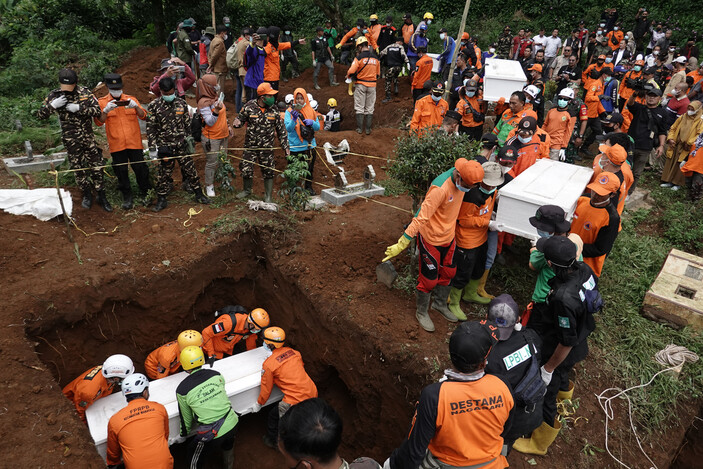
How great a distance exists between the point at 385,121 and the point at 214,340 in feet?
27.3

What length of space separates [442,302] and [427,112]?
4.05 metres

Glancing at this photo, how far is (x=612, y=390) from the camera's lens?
4762mm

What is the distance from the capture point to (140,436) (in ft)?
13.6

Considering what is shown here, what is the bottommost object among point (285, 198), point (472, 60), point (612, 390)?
point (612, 390)

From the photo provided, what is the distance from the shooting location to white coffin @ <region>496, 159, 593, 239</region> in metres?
4.71

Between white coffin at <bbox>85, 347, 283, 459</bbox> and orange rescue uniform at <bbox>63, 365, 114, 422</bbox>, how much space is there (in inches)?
4.6

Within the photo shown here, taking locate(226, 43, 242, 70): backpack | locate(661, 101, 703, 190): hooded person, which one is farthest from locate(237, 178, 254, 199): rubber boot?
locate(661, 101, 703, 190): hooded person

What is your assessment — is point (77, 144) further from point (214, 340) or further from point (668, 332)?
point (668, 332)

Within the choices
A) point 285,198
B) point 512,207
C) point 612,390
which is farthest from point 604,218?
point 285,198

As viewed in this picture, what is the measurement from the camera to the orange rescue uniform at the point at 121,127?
6250 millimetres

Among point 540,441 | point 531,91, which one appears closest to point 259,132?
point 531,91

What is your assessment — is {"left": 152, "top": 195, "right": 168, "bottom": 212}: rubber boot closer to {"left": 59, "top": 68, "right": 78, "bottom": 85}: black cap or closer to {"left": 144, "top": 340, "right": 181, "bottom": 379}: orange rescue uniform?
{"left": 59, "top": 68, "right": 78, "bottom": 85}: black cap

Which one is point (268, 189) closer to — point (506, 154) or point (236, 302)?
point (236, 302)

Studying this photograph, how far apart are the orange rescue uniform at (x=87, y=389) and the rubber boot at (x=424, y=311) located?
3536 mm
